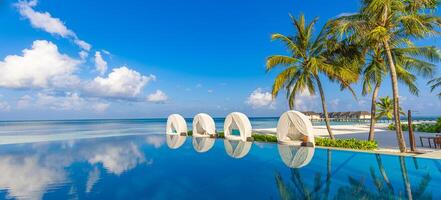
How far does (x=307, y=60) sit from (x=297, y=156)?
5511mm

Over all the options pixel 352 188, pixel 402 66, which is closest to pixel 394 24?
pixel 402 66

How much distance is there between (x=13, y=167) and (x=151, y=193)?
7706 mm

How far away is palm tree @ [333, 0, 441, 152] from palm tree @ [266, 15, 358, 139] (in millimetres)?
2099

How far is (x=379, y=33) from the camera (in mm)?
10469

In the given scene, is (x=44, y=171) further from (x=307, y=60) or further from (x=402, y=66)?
(x=402, y=66)

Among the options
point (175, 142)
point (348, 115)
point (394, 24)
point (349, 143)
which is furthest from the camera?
point (348, 115)

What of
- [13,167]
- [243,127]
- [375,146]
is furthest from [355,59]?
[13,167]

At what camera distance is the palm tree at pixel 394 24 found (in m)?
10.6

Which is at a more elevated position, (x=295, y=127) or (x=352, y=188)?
(x=295, y=127)

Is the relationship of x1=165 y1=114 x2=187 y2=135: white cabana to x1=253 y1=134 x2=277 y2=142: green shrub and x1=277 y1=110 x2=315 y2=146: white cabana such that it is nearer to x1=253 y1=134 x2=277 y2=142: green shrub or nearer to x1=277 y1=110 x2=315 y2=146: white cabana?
x1=253 y1=134 x2=277 y2=142: green shrub

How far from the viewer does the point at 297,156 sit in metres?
11.8

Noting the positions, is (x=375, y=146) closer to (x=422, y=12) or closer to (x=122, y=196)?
(x=422, y=12)

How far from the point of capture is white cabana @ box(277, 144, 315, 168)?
10.3m

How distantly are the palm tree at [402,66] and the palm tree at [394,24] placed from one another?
1.14 m
